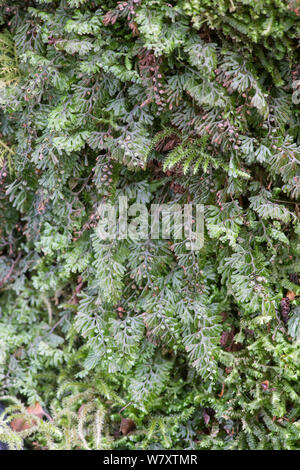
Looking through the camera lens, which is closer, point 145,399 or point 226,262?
point 226,262

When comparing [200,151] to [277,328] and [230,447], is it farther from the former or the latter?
[230,447]

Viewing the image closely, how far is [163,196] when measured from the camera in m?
2.00

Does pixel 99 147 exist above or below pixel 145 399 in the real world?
above

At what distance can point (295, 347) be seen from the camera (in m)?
1.85

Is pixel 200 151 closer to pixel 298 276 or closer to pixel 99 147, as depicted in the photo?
pixel 99 147

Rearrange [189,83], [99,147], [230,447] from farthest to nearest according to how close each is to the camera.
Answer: [230,447] → [99,147] → [189,83]

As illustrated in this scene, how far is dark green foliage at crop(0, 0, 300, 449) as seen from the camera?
64.6 inches

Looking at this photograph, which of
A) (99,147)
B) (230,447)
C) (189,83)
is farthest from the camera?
(230,447)

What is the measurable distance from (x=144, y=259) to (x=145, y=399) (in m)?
0.75

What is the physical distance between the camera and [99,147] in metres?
1.81

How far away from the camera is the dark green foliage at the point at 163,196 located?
1.64 meters

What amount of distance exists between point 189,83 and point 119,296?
1.08m
